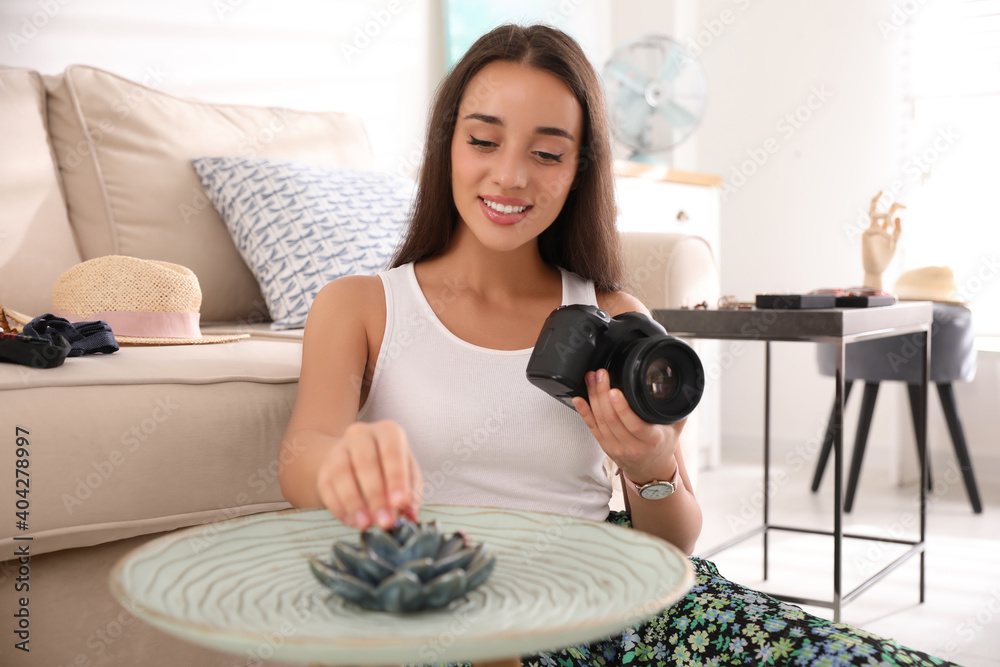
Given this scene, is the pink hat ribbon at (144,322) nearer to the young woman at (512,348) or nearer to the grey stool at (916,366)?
the young woman at (512,348)

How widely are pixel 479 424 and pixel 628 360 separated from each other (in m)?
0.23

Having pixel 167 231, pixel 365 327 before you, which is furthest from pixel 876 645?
pixel 167 231

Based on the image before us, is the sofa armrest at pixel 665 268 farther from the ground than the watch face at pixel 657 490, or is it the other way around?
the sofa armrest at pixel 665 268

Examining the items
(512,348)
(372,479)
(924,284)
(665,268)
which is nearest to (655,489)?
(512,348)

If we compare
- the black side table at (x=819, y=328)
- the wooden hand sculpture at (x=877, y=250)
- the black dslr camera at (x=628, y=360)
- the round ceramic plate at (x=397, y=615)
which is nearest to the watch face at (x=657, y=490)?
the black dslr camera at (x=628, y=360)

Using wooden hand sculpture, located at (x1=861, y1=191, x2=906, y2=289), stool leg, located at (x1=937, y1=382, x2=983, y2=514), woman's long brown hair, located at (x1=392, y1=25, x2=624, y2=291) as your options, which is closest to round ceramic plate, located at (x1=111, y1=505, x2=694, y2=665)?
woman's long brown hair, located at (x1=392, y1=25, x2=624, y2=291)

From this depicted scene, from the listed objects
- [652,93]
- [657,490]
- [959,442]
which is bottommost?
[959,442]

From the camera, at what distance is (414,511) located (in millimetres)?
526

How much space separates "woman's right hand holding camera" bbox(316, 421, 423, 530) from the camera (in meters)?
0.52

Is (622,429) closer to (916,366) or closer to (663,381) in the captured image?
(663,381)

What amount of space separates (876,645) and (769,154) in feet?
9.19

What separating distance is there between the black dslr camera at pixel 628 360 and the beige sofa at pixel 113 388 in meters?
0.42

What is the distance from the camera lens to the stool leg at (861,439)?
8.38 feet

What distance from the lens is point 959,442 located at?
2547 mm
